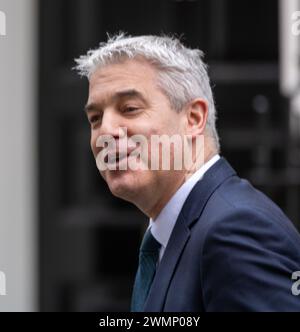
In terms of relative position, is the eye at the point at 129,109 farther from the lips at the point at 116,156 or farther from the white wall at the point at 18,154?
the white wall at the point at 18,154

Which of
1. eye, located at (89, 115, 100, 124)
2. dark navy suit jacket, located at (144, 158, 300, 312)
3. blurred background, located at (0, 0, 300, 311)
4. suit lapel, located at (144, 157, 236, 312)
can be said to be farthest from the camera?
blurred background, located at (0, 0, 300, 311)

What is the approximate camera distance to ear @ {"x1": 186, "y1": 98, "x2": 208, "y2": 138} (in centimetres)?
120

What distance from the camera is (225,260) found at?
96cm

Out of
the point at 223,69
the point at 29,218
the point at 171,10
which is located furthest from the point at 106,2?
the point at 29,218

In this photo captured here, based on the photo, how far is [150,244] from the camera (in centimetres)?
124

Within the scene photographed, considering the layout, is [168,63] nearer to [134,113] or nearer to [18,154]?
[134,113]

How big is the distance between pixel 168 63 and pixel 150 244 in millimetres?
328

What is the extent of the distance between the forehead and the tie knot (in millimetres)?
271

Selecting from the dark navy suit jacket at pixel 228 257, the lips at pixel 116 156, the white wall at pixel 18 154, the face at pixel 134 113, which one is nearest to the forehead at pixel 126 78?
the face at pixel 134 113

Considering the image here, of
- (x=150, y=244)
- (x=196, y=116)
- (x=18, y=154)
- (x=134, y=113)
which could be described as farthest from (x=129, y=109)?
(x=18, y=154)

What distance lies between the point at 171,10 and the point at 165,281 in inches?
71.2

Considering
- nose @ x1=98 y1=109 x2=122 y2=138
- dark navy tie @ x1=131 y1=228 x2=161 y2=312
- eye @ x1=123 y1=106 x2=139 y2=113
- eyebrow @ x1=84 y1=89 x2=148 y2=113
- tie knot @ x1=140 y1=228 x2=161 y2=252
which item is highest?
eyebrow @ x1=84 y1=89 x2=148 y2=113

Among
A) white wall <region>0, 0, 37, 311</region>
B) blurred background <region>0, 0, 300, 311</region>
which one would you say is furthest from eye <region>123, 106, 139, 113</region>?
white wall <region>0, 0, 37, 311</region>

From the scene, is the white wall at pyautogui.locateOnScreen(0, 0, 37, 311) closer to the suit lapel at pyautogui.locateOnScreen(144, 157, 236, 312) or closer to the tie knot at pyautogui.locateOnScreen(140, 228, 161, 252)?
the tie knot at pyautogui.locateOnScreen(140, 228, 161, 252)
